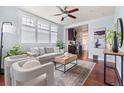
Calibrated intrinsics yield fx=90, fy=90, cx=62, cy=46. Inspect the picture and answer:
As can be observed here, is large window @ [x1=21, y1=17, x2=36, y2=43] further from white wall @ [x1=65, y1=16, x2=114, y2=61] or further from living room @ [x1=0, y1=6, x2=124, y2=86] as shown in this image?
white wall @ [x1=65, y1=16, x2=114, y2=61]

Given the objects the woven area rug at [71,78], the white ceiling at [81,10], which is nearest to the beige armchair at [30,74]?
the woven area rug at [71,78]

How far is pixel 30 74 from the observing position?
1.28 m

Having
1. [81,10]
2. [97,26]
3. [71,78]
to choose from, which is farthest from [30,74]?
[97,26]

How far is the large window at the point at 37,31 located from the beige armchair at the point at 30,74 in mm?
3161

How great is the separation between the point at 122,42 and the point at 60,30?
534 cm

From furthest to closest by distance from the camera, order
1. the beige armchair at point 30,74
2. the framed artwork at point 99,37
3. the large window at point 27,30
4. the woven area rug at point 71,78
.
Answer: the framed artwork at point 99,37, the large window at point 27,30, the woven area rug at point 71,78, the beige armchair at point 30,74

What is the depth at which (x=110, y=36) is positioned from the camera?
2.51m

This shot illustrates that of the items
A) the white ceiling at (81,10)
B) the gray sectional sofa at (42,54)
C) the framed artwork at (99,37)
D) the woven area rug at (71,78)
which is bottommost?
the woven area rug at (71,78)

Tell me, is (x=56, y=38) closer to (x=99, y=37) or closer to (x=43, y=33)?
(x=43, y=33)

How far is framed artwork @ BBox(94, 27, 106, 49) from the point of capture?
5.20m

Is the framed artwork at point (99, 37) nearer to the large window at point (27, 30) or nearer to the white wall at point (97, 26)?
the white wall at point (97, 26)

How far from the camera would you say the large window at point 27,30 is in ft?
14.4
